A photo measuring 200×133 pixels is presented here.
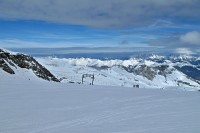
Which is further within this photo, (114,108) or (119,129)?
(114,108)

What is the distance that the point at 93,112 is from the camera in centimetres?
1304

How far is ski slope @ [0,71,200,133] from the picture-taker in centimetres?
1006

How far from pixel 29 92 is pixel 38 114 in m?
6.86

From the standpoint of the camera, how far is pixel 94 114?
12562mm

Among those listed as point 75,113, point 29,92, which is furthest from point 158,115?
point 29,92

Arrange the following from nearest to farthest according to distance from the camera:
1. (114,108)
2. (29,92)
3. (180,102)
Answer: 1. (114,108)
2. (180,102)
3. (29,92)

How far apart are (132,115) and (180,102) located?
4.79 m

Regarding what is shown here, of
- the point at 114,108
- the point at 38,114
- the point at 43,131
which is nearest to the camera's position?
the point at 43,131

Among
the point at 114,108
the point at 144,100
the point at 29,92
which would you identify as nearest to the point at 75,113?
the point at 114,108

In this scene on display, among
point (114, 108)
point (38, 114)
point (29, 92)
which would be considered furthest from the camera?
point (29, 92)

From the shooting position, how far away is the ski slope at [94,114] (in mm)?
10062

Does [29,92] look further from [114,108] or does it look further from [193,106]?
[193,106]

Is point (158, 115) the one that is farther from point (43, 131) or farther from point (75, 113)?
point (43, 131)

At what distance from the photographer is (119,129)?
32.8 feet
